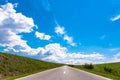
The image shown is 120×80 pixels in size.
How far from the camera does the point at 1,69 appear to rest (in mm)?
43594

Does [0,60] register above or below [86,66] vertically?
below

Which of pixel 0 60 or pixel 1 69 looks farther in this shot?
pixel 0 60

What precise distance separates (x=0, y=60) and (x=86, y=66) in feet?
105

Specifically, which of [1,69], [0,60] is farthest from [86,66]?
[1,69]

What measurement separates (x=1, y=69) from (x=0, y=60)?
689 cm

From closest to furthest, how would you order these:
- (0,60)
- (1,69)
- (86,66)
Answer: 1. (1,69)
2. (0,60)
3. (86,66)

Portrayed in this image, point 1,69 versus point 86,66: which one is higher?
point 86,66

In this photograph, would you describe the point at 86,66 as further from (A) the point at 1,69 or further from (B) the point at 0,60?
(A) the point at 1,69

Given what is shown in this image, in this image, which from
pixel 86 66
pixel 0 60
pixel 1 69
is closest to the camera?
pixel 1 69

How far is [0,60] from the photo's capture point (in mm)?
50219

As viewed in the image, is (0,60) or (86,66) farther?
(86,66)

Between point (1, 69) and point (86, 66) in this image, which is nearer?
point (1, 69)
